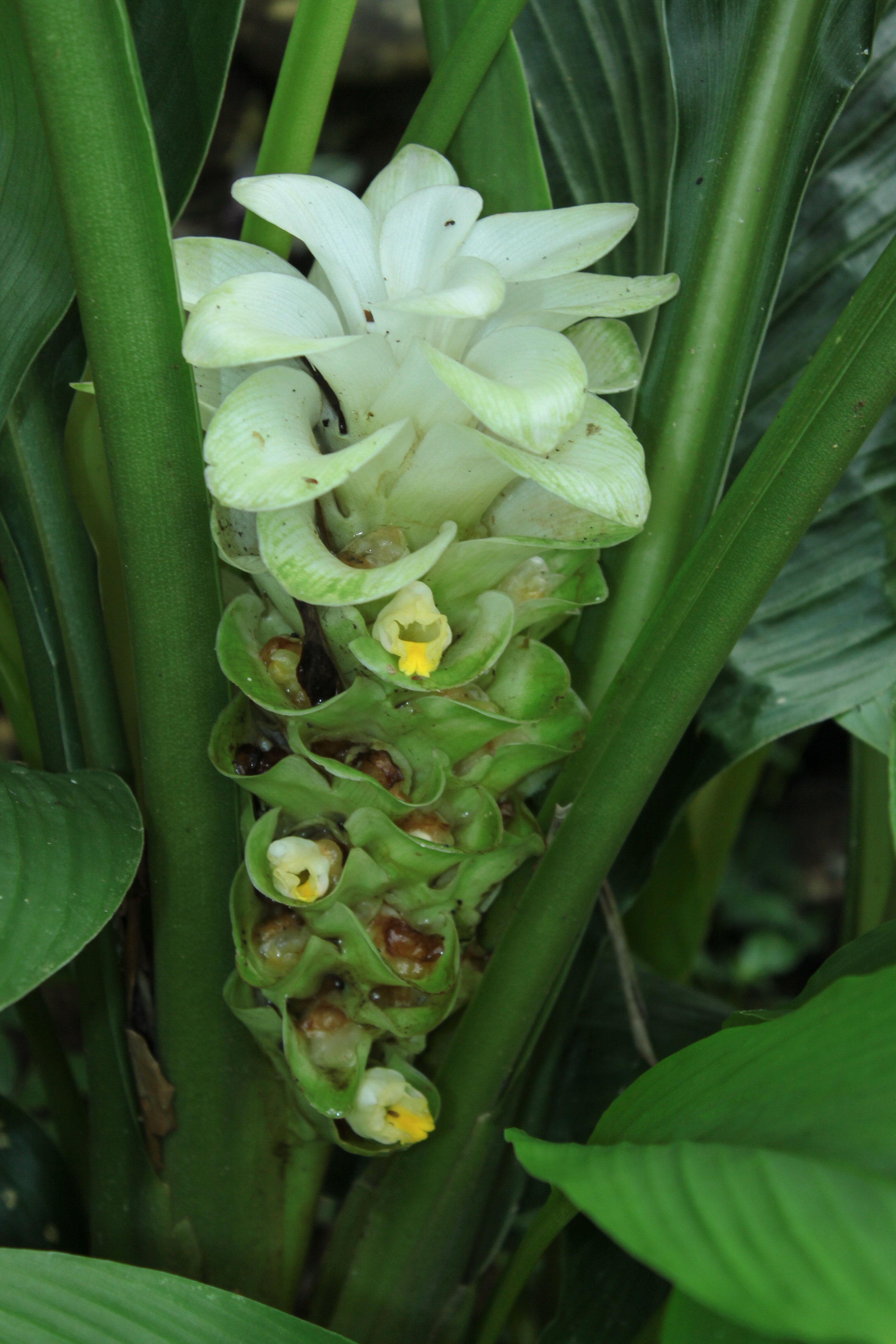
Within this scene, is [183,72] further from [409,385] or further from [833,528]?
[833,528]

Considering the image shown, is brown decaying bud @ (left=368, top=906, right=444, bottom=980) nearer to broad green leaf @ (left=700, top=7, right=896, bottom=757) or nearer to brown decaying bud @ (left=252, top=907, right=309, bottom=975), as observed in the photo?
brown decaying bud @ (left=252, top=907, right=309, bottom=975)

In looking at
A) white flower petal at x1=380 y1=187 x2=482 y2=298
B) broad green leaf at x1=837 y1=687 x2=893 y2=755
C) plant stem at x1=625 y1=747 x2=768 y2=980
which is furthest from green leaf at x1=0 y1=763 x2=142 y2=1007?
plant stem at x1=625 y1=747 x2=768 y2=980

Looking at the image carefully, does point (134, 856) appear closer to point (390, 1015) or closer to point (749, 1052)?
point (390, 1015)

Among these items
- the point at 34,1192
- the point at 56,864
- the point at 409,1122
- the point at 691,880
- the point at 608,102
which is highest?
the point at 608,102

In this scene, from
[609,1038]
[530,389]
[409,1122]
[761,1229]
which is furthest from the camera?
[609,1038]

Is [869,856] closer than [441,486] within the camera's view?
No

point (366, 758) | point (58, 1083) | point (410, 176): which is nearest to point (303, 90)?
point (410, 176)

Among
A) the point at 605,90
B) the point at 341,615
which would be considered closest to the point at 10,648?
the point at 341,615
